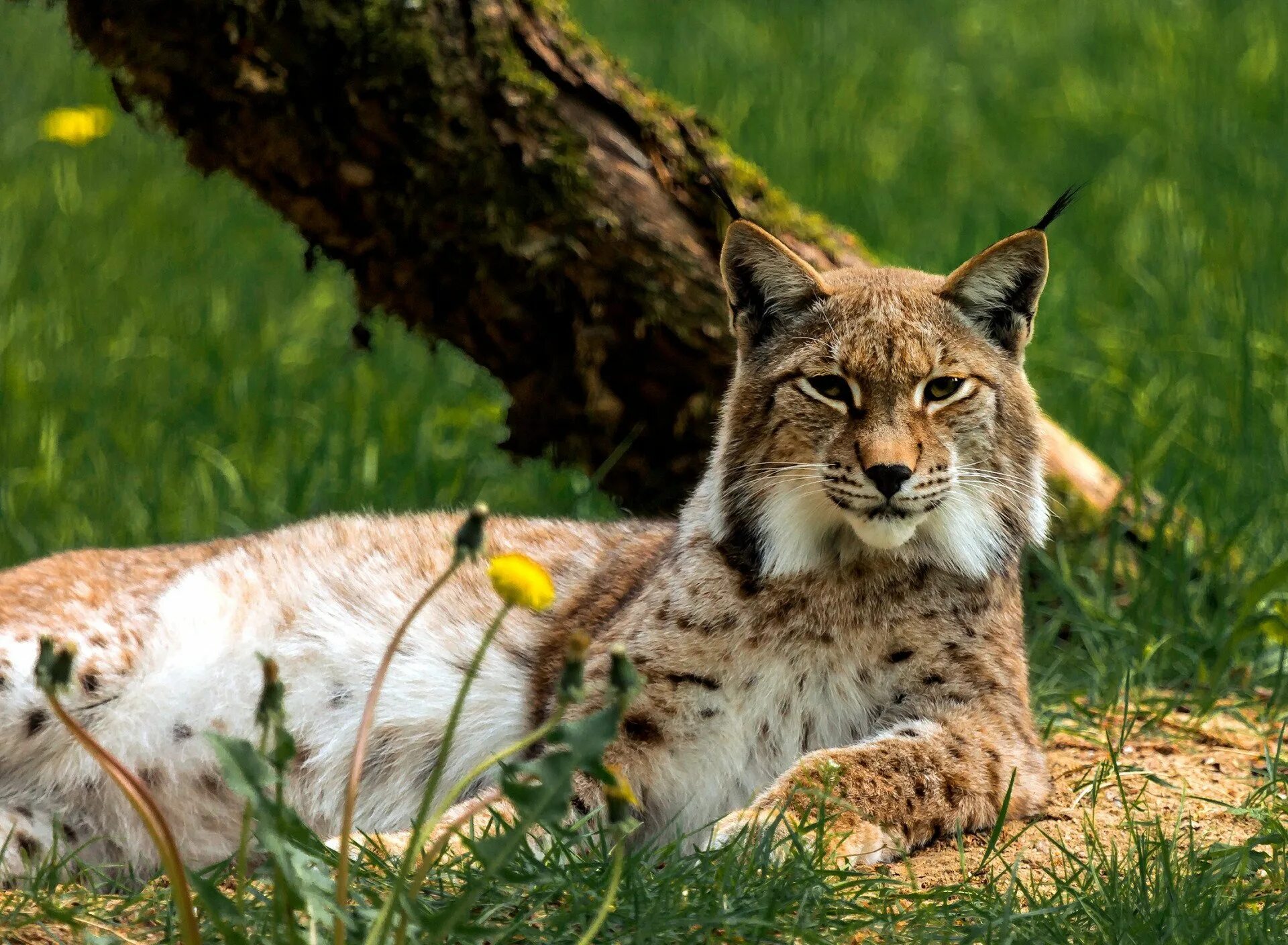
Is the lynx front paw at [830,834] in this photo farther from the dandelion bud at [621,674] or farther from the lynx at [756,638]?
the dandelion bud at [621,674]

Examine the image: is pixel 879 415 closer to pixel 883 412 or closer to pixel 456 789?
pixel 883 412

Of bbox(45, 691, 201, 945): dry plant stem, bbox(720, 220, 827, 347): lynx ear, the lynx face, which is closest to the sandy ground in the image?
the lynx face

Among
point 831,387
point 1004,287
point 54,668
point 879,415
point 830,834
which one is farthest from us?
point 1004,287

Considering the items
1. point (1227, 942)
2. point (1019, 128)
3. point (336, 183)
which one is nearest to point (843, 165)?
point (1019, 128)

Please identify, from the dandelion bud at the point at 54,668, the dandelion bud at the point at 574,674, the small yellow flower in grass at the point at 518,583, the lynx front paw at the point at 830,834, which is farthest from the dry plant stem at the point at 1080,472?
the dandelion bud at the point at 54,668

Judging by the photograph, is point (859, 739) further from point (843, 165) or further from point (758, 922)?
point (843, 165)

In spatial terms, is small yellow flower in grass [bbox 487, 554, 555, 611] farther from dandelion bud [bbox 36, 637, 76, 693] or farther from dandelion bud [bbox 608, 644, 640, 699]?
dandelion bud [bbox 36, 637, 76, 693]

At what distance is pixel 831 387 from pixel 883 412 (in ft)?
0.51

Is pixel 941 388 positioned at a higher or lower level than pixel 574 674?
higher

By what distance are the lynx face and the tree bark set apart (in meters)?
1.23

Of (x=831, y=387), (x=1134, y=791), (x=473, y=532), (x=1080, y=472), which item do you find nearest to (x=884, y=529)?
(x=831, y=387)

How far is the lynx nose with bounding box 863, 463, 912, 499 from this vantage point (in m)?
3.31

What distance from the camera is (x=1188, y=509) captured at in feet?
17.7

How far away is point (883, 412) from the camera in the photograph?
3.45 meters
